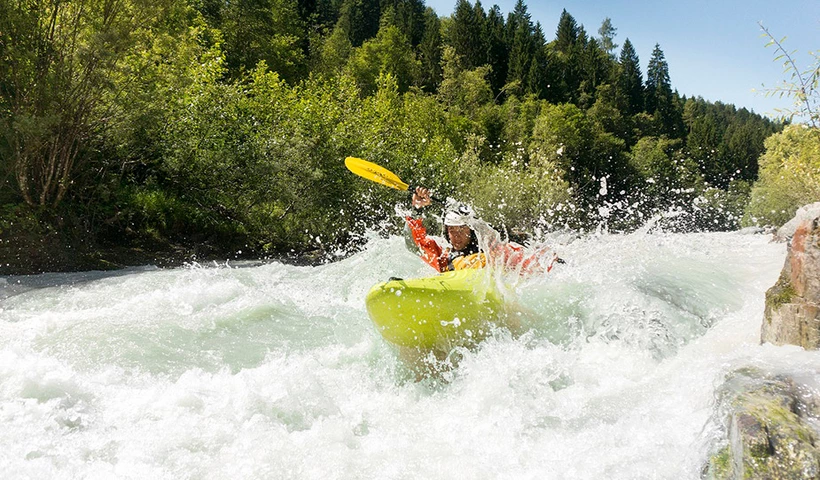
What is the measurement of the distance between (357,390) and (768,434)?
2186mm

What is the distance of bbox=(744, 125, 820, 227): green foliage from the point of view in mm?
16438

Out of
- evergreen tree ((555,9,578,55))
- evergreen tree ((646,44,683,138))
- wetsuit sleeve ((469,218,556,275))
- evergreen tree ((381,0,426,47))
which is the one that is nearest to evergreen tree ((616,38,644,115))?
evergreen tree ((646,44,683,138))

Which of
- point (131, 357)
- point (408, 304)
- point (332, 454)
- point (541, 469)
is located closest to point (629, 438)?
point (541, 469)

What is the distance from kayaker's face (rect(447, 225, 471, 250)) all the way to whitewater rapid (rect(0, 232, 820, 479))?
0.81 m

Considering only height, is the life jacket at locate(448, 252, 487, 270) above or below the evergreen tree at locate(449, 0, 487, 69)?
below

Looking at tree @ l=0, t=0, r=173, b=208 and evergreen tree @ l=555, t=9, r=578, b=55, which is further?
evergreen tree @ l=555, t=9, r=578, b=55

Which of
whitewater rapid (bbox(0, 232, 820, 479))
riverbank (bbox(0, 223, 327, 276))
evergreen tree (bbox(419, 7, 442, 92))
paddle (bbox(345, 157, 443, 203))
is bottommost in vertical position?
riverbank (bbox(0, 223, 327, 276))

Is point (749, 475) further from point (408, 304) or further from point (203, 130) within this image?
point (203, 130)

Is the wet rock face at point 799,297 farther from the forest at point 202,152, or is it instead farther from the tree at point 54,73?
the tree at point 54,73

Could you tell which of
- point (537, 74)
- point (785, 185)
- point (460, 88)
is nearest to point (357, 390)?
point (785, 185)

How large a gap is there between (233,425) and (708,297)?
204 inches

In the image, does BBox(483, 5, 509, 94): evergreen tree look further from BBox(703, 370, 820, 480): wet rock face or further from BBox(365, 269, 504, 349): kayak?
BBox(703, 370, 820, 480): wet rock face

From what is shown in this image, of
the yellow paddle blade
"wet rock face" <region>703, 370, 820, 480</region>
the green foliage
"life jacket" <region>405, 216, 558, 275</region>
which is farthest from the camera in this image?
the green foliage

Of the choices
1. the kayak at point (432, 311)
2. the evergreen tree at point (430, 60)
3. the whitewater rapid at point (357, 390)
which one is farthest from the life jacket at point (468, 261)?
the evergreen tree at point (430, 60)
